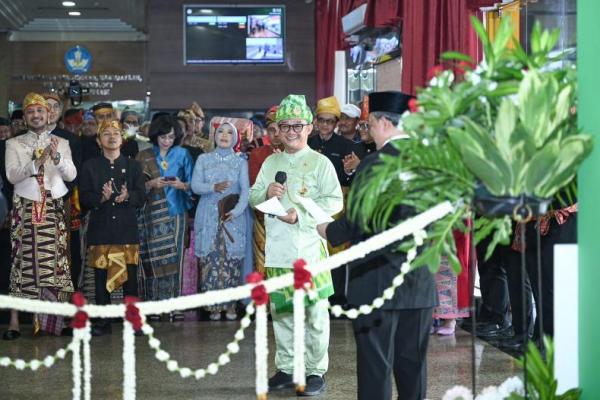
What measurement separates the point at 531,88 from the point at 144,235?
552 cm

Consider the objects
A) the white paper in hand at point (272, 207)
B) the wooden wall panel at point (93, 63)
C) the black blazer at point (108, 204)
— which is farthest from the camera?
the wooden wall panel at point (93, 63)

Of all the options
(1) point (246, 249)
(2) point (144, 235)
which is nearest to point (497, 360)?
(1) point (246, 249)

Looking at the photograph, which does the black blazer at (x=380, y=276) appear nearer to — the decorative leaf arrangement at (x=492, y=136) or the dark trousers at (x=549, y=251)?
the decorative leaf arrangement at (x=492, y=136)

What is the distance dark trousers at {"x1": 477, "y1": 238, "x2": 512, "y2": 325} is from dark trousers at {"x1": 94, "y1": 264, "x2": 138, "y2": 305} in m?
2.44

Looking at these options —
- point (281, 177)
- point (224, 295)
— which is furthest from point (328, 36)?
point (224, 295)

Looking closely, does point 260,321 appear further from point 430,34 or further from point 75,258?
point 75,258

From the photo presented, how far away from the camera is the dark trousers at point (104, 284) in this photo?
24.2 feet

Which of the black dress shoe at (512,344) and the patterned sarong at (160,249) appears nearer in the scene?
the black dress shoe at (512,344)

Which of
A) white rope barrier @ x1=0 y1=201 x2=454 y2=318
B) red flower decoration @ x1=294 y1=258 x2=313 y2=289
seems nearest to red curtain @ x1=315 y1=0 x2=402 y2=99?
white rope barrier @ x1=0 y1=201 x2=454 y2=318

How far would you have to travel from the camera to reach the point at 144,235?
318 inches

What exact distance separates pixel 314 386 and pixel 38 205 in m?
2.62

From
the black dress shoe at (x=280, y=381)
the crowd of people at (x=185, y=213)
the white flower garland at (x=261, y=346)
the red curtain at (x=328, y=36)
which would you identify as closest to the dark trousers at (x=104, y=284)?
the crowd of people at (x=185, y=213)

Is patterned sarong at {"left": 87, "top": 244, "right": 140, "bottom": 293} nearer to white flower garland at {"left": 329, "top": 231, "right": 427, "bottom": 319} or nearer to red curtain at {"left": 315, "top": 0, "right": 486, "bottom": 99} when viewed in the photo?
red curtain at {"left": 315, "top": 0, "right": 486, "bottom": 99}

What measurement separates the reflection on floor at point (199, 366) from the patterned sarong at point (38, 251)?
0.36m
